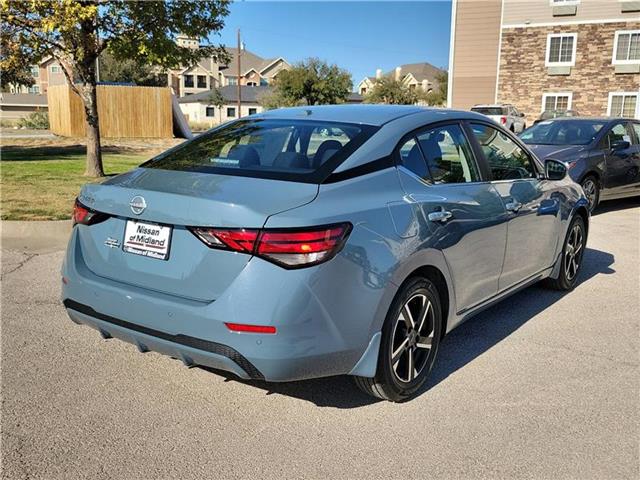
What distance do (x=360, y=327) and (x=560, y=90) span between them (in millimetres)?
39829

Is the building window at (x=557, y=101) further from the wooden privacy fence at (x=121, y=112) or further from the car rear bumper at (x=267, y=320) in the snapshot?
the car rear bumper at (x=267, y=320)

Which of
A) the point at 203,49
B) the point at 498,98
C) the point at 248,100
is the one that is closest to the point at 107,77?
the point at 248,100

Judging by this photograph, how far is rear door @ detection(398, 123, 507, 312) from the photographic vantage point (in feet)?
11.9

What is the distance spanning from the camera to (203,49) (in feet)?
43.2

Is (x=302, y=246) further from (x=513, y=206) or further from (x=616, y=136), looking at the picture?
(x=616, y=136)

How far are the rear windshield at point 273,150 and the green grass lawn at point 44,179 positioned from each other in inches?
190

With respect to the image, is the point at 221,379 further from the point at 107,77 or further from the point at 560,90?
the point at 107,77

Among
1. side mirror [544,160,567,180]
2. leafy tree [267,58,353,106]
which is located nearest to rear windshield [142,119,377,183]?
side mirror [544,160,567,180]

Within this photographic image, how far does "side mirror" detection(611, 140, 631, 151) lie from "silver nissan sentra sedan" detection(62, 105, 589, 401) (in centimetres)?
723

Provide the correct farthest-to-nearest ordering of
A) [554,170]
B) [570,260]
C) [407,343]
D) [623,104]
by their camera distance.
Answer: [623,104]
[570,260]
[554,170]
[407,343]

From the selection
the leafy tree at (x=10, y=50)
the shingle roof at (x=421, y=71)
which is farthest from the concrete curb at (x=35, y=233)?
the shingle roof at (x=421, y=71)

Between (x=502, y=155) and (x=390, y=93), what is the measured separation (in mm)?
61201

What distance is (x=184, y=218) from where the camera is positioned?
9.72 feet

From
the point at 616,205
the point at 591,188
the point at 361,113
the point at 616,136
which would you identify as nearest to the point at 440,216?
the point at 361,113
